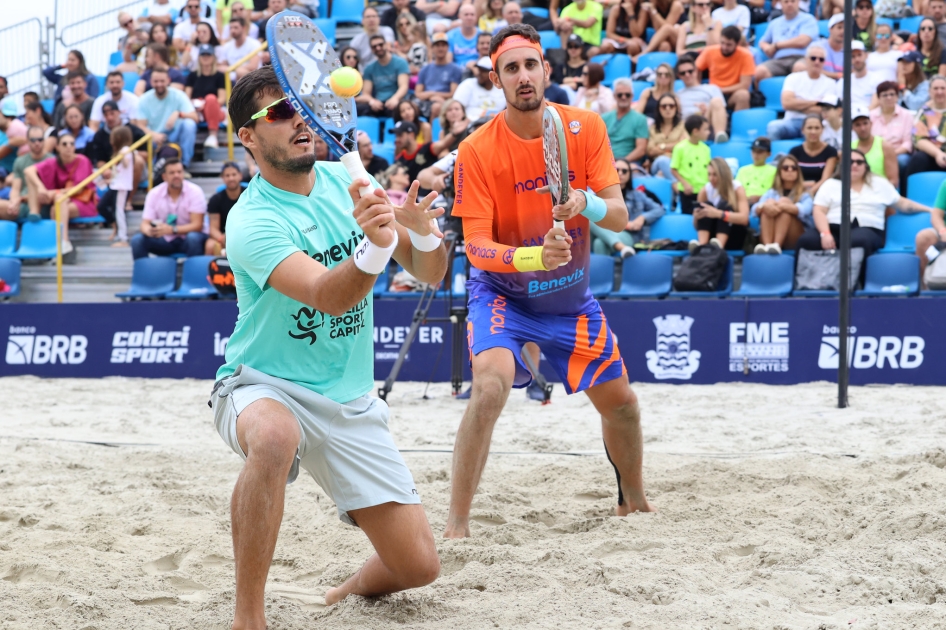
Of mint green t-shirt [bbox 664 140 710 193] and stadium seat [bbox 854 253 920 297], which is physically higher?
mint green t-shirt [bbox 664 140 710 193]

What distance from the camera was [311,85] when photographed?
9.71 feet

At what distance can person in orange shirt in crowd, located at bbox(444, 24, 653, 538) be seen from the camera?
4.27m

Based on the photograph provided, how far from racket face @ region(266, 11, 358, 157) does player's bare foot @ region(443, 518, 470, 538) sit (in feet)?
6.09

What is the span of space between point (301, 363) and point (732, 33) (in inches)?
379

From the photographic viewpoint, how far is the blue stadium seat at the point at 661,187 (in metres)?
10.8

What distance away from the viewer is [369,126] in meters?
13.0

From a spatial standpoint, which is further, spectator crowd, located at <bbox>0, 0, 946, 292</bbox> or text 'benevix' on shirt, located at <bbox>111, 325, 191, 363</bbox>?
text 'benevix' on shirt, located at <bbox>111, 325, 191, 363</bbox>

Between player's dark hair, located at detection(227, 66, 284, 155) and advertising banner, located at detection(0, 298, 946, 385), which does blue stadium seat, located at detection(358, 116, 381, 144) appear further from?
player's dark hair, located at detection(227, 66, 284, 155)

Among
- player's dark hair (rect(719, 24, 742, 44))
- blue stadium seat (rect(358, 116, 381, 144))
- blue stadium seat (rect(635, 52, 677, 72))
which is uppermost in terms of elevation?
player's dark hair (rect(719, 24, 742, 44))

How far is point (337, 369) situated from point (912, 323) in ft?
22.8

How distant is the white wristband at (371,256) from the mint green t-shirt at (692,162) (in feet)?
27.3

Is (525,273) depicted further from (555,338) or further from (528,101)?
(528,101)

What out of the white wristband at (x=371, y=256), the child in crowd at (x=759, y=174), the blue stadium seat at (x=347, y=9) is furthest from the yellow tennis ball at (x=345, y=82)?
the blue stadium seat at (x=347, y=9)

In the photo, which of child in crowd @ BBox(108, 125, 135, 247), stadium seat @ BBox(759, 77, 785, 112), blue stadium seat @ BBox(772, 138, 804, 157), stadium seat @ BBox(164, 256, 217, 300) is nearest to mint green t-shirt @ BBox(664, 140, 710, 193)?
blue stadium seat @ BBox(772, 138, 804, 157)
